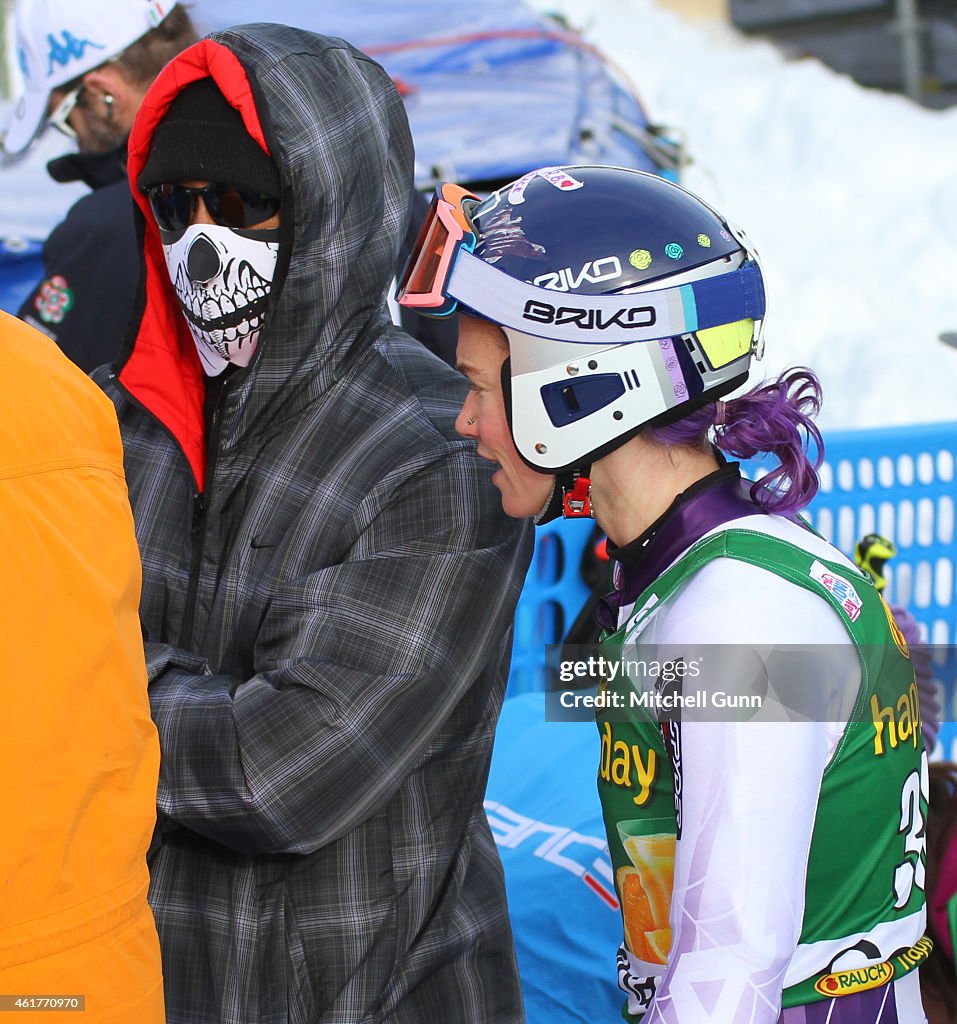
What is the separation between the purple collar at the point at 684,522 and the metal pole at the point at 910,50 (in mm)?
9529

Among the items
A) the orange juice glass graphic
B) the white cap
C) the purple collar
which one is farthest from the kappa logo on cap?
the orange juice glass graphic

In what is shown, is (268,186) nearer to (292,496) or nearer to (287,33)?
(287,33)

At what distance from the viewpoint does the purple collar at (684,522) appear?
1.84 m

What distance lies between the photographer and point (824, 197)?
8.97 metres

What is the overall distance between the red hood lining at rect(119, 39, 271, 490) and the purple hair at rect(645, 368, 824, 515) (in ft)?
2.75

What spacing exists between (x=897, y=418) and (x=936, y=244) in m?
2.40

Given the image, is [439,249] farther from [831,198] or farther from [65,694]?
[831,198]

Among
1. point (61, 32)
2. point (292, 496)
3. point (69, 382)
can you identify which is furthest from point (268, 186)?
point (61, 32)

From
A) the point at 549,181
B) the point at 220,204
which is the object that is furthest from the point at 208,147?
the point at 549,181

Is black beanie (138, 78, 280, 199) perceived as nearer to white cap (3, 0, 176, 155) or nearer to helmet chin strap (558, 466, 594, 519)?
helmet chin strap (558, 466, 594, 519)

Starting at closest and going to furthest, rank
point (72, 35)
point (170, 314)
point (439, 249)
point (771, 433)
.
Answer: point (771, 433) < point (439, 249) < point (170, 314) < point (72, 35)

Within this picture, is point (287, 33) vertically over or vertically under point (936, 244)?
over

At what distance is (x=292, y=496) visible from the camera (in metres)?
2.18

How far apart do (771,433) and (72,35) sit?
9.64ft
